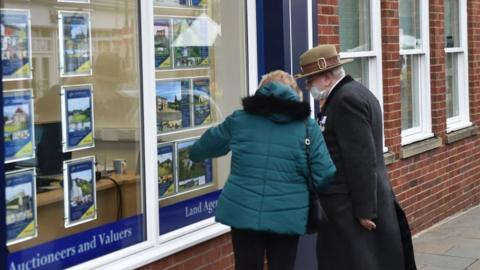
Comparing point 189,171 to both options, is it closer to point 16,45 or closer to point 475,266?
point 16,45

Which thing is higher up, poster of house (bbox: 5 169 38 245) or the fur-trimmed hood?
the fur-trimmed hood

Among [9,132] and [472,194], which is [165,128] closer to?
[9,132]

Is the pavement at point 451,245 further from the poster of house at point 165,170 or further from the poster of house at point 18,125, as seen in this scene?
the poster of house at point 18,125

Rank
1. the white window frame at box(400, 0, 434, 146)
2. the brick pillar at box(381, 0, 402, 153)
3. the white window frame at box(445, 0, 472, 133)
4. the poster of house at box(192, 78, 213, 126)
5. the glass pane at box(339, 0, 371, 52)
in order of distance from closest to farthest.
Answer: the poster of house at box(192, 78, 213, 126)
the glass pane at box(339, 0, 371, 52)
the brick pillar at box(381, 0, 402, 153)
the white window frame at box(400, 0, 434, 146)
the white window frame at box(445, 0, 472, 133)

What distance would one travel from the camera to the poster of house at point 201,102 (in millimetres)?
5688

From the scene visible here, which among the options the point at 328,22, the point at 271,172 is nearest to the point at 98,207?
the point at 271,172

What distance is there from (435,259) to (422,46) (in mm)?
2652

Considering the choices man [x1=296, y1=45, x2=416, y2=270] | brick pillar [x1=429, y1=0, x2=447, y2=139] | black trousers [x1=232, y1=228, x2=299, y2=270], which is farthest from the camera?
brick pillar [x1=429, y1=0, x2=447, y2=139]

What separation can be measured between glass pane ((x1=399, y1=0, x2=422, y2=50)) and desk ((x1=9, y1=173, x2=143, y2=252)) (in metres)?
4.37

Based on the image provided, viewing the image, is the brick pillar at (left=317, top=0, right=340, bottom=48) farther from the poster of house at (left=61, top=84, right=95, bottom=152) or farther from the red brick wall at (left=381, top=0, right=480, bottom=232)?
the poster of house at (left=61, top=84, right=95, bottom=152)

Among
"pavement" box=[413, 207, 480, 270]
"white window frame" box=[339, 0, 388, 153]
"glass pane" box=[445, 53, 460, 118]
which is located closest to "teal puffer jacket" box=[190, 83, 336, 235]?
"pavement" box=[413, 207, 480, 270]

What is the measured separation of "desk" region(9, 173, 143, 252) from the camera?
14.3 ft

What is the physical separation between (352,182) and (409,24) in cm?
456

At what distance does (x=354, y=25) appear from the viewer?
7578 millimetres
